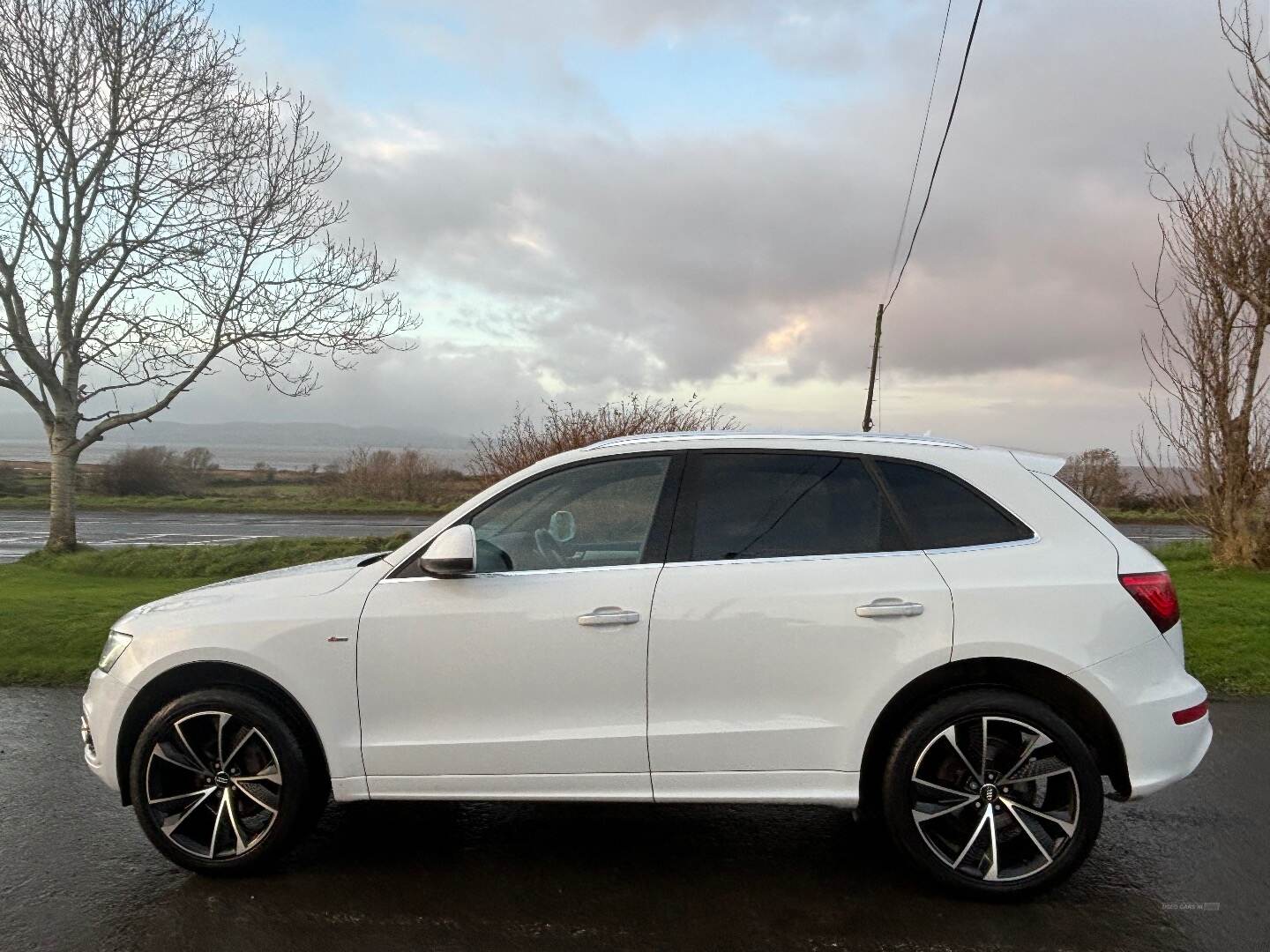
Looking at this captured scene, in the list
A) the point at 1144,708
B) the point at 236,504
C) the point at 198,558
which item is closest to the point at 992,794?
the point at 1144,708

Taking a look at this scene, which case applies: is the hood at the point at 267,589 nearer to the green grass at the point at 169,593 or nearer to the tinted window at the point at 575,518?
the tinted window at the point at 575,518

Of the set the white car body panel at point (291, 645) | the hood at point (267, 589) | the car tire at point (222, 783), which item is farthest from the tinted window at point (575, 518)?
the car tire at point (222, 783)

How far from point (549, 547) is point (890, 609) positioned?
4.59ft

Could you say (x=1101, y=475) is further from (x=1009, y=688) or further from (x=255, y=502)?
(x=255, y=502)

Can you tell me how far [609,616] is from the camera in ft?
11.2

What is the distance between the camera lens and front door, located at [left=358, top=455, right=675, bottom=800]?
3.41 m

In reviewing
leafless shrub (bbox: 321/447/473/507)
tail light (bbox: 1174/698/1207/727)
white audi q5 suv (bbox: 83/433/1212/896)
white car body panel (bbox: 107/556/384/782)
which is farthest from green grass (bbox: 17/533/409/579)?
leafless shrub (bbox: 321/447/473/507)

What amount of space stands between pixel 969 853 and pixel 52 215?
53.2ft

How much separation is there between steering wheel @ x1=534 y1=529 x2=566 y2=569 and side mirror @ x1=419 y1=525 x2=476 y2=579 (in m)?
0.31

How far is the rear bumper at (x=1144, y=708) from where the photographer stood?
130 inches

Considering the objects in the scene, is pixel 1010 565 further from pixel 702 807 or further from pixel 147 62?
pixel 147 62

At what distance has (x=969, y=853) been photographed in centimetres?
336

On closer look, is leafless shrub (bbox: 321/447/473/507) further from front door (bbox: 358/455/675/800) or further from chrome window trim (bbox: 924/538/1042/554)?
chrome window trim (bbox: 924/538/1042/554)

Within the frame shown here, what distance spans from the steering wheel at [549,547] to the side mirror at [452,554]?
310 millimetres
